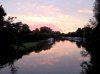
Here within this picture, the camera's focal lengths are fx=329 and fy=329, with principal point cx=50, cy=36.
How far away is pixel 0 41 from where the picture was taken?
144 feet

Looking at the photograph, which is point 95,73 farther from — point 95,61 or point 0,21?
point 0,21

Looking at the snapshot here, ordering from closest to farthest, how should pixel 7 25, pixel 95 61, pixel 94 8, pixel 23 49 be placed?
1. pixel 95 61
2. pixel 7 25
3. pixel 94 8
4. pixel 23 49

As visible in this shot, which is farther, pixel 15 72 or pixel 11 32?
pixel 11 32

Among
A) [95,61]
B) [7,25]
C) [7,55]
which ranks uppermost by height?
[7,25]

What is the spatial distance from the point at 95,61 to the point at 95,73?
5021 millimetres

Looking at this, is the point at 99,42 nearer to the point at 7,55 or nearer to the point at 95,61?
the point at 95,61

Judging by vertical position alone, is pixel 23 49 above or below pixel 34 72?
above

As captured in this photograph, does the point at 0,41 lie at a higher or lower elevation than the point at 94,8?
lower

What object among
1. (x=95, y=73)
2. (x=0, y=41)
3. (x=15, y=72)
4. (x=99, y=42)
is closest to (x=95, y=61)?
(x=99, y=42)

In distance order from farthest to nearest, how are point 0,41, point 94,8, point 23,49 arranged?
point 23,49, point 94,8, point 0,41

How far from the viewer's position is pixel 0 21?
4625 cm

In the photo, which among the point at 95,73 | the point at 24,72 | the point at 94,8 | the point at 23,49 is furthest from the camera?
the point at 23,49

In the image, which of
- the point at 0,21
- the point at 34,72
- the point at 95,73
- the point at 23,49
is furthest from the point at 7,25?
the point at 95,73

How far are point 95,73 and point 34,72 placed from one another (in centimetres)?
895
